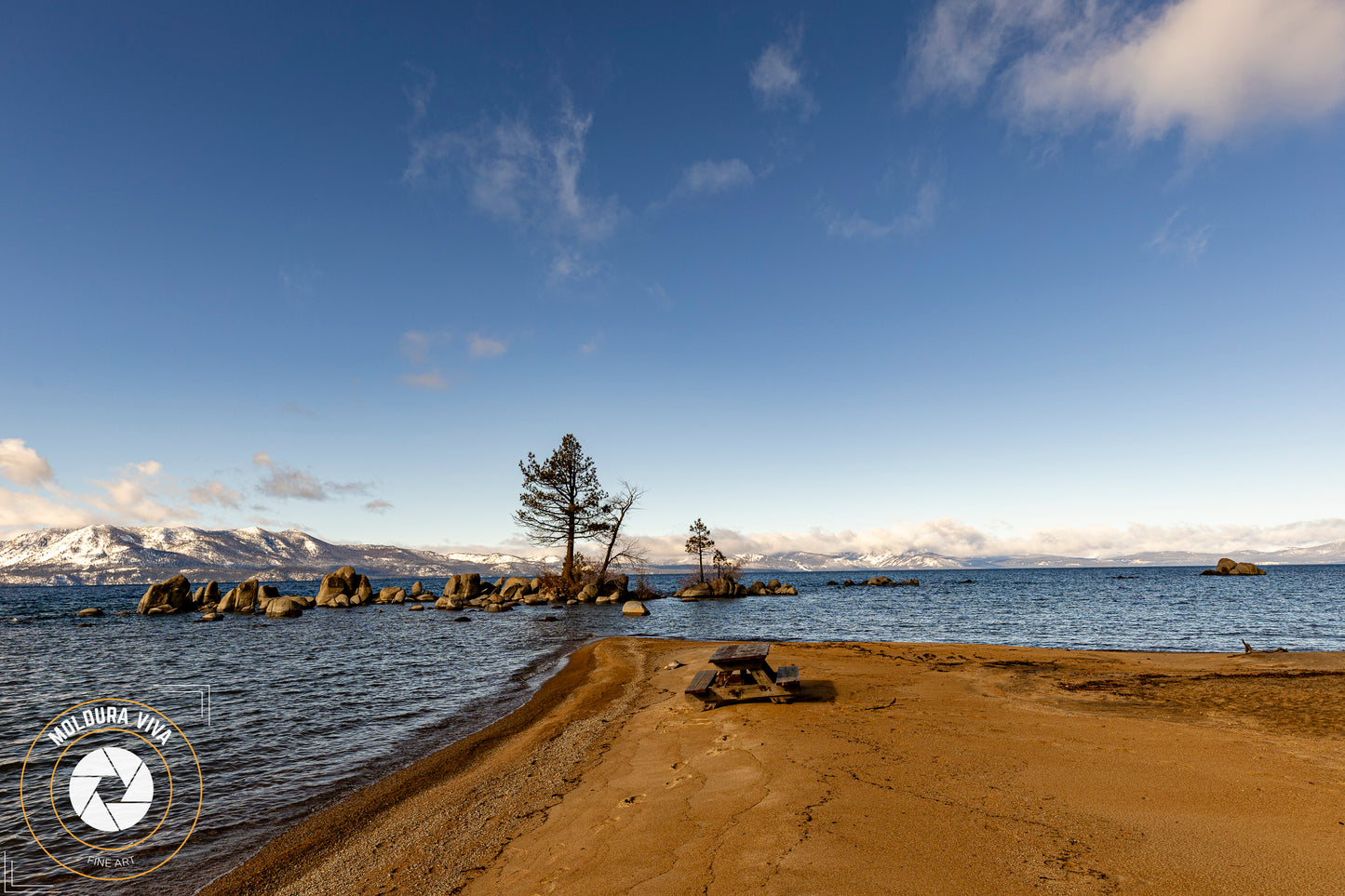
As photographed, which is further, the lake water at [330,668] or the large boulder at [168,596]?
the large boulder at [168,596]

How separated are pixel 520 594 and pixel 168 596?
30.0 metres

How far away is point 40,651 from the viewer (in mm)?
26016

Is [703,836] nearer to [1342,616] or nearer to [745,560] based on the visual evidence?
[1342,616]

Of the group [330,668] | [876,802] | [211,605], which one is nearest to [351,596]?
[211,605]

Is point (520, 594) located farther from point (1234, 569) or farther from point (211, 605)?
point (1234, 569)

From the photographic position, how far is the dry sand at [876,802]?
4.84 metres

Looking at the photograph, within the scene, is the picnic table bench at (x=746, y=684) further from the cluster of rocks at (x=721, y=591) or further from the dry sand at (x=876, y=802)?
the cluster of rocks at (x=721, y=591)

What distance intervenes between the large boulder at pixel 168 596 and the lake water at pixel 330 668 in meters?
3.99

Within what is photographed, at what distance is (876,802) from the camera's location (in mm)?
6266

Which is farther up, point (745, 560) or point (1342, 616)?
point (745, 560)

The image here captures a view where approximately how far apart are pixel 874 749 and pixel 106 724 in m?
16.8

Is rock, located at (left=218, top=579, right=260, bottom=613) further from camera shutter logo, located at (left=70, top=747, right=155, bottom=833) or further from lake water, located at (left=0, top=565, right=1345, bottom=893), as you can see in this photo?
camera shutter logo, located at (left=70, top=747, right=155, bottom=833)

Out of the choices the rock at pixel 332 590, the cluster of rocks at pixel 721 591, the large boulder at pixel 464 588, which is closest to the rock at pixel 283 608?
the rock at pixel 332 590

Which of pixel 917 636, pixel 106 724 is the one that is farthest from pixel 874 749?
pixel 917 636
